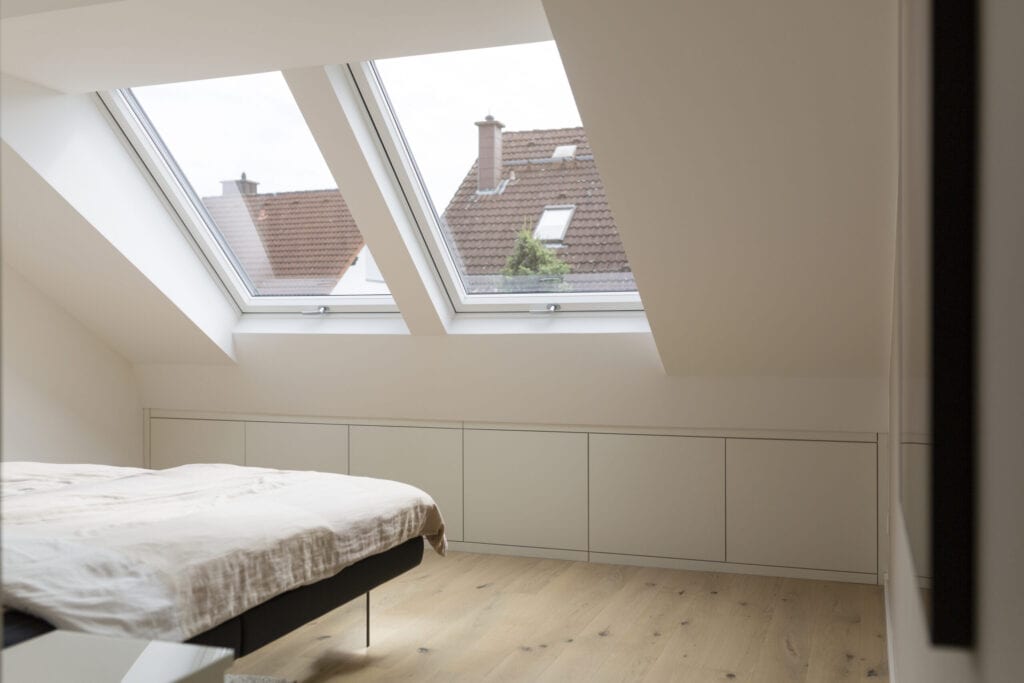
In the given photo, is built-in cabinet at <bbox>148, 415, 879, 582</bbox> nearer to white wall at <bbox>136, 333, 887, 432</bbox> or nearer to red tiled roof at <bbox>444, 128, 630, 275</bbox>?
white wall at <bbox>136, 333, 887, 432</bbox>

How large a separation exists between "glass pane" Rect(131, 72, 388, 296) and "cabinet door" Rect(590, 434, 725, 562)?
1476 millimetres

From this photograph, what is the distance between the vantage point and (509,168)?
13.7 ft

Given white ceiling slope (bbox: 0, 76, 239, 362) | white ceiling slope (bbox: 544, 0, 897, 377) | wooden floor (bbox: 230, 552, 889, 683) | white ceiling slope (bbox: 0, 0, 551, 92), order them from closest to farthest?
white ceiling slope (bbox: 544, 0, 897, 377) < white ceiling slope (bbox: 0, 0, 551, 92) < wooden floor (bbox: 230, 552, 889, 683) < white ceiling slope (bbox: 0, 76, 239, 362)

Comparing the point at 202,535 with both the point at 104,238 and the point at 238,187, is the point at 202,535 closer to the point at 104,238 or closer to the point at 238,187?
the point at 104,238

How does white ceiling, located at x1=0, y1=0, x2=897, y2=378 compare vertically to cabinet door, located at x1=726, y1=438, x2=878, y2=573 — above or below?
A: above

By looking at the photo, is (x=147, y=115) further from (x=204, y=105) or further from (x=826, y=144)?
(x=826, y=144)

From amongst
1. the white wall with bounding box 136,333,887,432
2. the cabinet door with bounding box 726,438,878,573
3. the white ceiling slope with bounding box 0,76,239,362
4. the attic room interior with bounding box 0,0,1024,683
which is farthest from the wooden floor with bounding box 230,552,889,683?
the white ceiling slope with bounding box 0,76,239,362

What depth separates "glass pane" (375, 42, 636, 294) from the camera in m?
3.86

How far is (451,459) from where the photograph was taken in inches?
196

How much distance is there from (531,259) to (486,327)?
0.42m

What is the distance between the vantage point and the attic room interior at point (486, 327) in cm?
269

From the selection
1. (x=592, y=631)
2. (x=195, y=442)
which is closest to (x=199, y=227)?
(x=195, y=442)

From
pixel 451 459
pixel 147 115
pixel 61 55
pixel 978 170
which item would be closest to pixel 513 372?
pixel 451 459

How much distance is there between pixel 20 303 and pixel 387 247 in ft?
12.2
